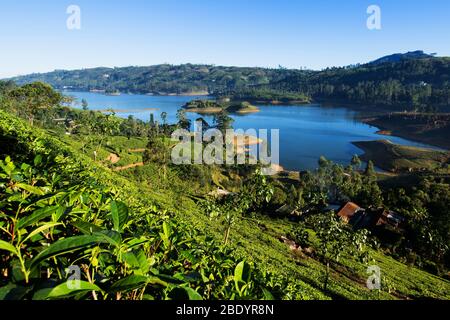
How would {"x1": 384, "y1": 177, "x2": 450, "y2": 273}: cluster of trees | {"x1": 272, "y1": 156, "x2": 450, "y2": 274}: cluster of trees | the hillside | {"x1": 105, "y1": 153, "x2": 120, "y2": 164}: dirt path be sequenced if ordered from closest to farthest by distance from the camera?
the hillside
{"x1": 384, "y1": 177, "x2": 450, "y2": 273}: cluster of trees
{"x1": 272, "y1": 156, "x2": 450, "y2": 274}: cluster of trees
{"x1": 105, "y1": 153, "x2": 120, "y2": 164}: dirt path

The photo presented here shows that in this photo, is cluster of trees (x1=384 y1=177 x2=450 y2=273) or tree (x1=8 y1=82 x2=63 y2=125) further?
tree (x1=8 y1=82 x2=63 y2=125)

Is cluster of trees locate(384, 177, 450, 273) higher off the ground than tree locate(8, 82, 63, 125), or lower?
lower

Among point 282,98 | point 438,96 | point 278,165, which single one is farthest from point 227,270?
point 282,98

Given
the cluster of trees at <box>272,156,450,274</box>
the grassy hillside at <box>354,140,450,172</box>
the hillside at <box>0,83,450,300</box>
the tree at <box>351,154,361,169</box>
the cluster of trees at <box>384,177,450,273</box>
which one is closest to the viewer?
the hillside at <box>0,83,450,300</box>

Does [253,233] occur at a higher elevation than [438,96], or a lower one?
lower

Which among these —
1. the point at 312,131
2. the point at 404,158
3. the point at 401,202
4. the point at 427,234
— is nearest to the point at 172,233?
the point at 427,234

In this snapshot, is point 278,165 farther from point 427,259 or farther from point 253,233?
point 253,233

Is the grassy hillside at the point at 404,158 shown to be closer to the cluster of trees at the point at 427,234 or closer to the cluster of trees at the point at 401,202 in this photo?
the cluster of trees at the point at 401,202

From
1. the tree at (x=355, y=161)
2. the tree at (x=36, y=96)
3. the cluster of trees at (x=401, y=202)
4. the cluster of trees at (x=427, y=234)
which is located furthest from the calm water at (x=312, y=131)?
the tree at (x=36, y=96)

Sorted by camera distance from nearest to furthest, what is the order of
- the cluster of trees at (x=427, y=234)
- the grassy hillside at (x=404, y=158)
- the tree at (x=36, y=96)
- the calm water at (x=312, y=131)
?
1. the cluster of trees at (x=427, y=234)
2. the tree at (x=36, y=96)
3. the grassy hillside at (x=404, y=158)
4. the calm water at (x=312, y=131)

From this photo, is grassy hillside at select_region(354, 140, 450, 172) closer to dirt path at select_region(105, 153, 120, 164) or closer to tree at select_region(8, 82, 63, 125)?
dirt path at select_region(105, 153, 120, 164)

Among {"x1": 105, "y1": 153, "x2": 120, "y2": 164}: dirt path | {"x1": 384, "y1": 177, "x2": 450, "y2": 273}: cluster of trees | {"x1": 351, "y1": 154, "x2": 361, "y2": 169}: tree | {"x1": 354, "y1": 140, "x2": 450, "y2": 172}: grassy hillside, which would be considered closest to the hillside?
{"x1": 384, "y1": 177, "x2": 450, "y2": 273}: cluster of trees
